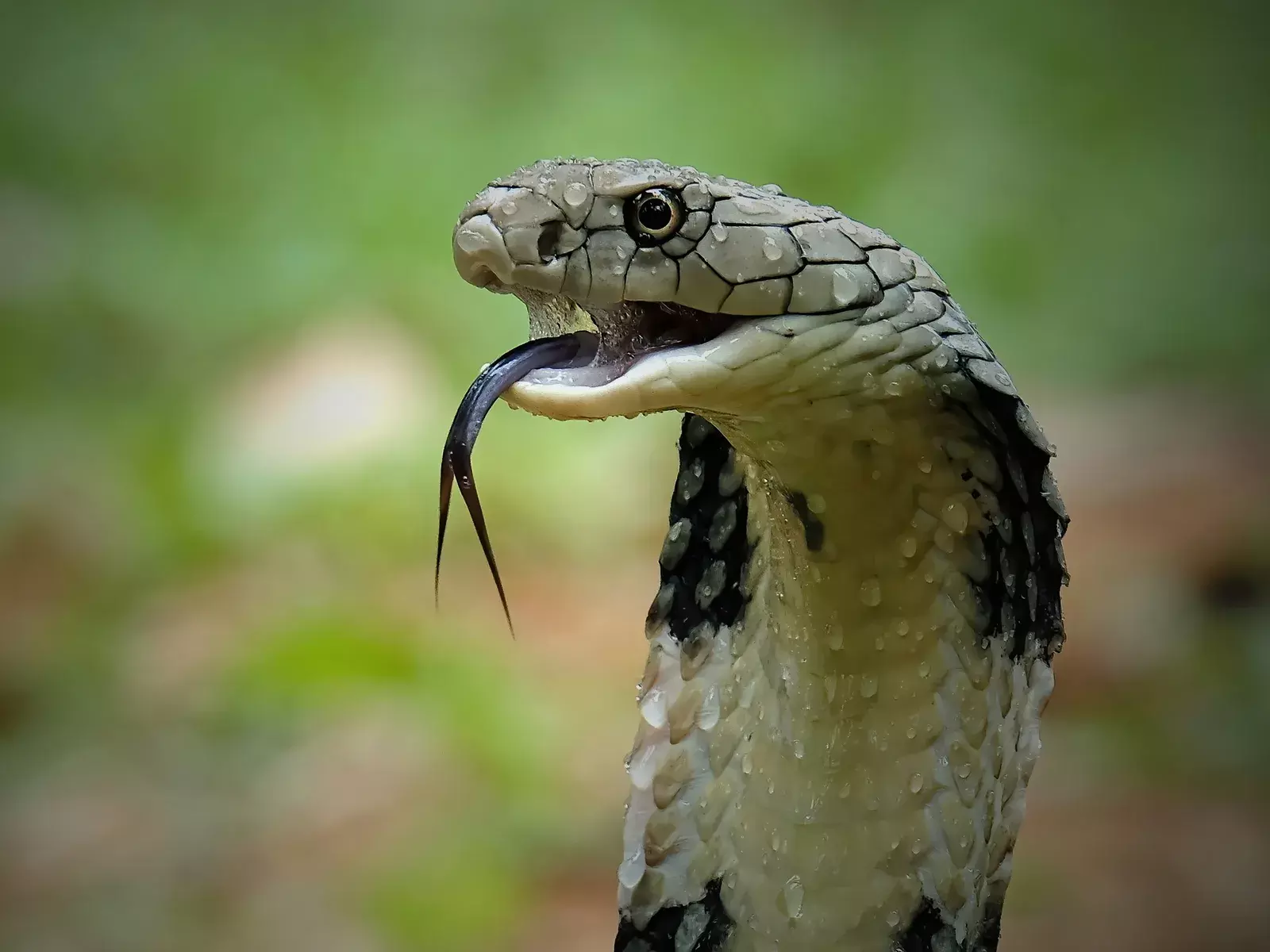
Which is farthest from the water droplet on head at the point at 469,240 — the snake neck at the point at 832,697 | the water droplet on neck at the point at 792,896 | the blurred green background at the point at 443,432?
the blurred green background at the point at 443,432

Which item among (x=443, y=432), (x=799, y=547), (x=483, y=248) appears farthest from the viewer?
(x=443, y=432)

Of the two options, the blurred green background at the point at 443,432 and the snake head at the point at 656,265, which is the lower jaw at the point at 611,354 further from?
the blurred green background at the point at 443,432

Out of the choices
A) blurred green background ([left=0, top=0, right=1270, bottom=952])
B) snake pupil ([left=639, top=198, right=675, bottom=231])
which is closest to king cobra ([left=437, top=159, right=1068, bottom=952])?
snake pupil ([left=639, top=198, right=675, bottom=231])

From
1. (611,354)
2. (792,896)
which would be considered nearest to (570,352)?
(611,354)

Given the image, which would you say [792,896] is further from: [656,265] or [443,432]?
[443,432]

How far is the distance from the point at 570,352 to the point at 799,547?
0.90ft

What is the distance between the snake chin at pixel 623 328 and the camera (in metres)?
0.87

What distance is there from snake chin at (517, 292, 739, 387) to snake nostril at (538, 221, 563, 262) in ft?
0.18

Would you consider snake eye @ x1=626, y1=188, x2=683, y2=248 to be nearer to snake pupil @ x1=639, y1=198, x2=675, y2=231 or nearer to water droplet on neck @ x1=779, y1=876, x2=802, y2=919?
snake pupil @ x1=639, y1=198, x2=675, y2=231

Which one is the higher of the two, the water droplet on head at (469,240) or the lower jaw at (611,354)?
the water droplet on head at (469,240)

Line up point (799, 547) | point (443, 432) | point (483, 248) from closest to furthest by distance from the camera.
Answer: point (483, 248) < point (799, 547) < point (443, 432)

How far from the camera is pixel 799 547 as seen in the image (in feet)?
3.29

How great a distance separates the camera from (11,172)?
216cm

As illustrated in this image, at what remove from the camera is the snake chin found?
0.87 meters
